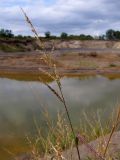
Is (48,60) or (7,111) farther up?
(48,60)

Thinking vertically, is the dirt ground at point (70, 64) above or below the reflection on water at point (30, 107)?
below

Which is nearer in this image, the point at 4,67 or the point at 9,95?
the point at 9,95

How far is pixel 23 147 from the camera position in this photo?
1030 cm

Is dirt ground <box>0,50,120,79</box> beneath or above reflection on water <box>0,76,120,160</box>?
beneath

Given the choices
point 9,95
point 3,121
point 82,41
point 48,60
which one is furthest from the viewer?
point 82,41

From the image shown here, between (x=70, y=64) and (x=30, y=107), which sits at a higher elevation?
(x=30, y=107)

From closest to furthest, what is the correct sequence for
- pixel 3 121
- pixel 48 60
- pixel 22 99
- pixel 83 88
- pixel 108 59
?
pixel 48 60
pixel 3 121
pixel 22 99
pixel 83 88
pixel 108 59

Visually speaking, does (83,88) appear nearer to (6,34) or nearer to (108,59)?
(108,59)

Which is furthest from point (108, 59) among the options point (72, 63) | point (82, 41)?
point (82, 41)

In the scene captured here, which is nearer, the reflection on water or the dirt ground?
the reflection on water

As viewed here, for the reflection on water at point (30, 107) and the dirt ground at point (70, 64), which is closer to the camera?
the reflection on water at point (30, 107)

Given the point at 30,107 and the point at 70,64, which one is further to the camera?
the point at 70,64

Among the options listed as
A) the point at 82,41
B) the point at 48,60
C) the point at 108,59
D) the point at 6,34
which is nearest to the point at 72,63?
the point at 108,59

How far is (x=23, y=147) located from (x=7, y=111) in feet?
13.2
